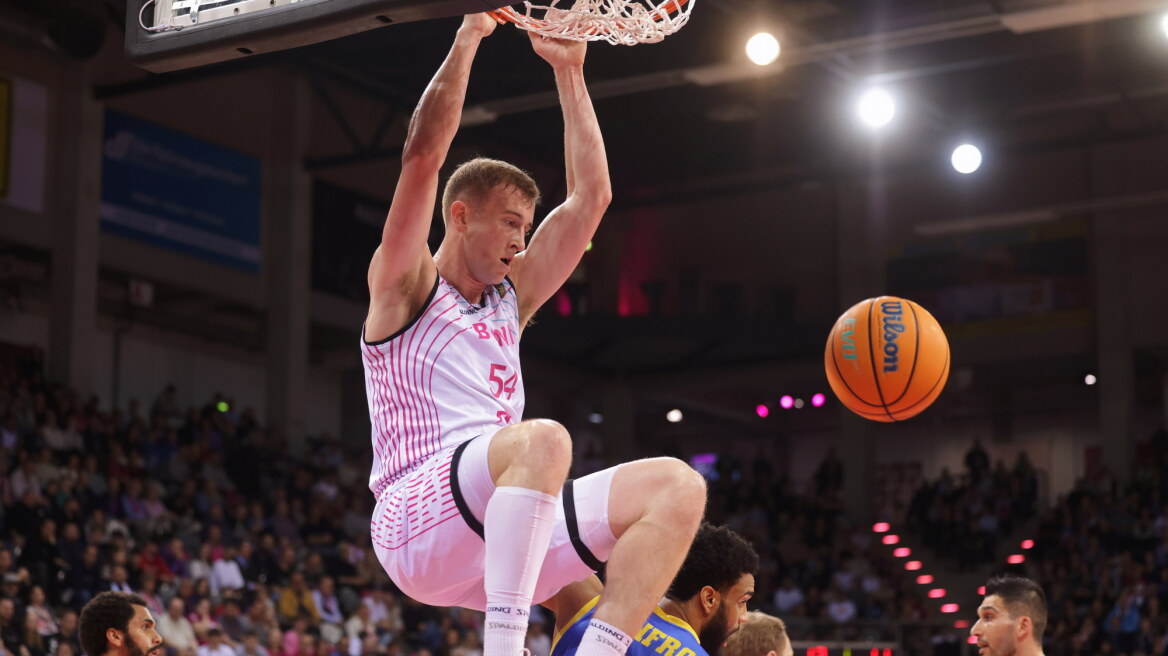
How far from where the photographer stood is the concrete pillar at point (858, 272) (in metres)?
24.8

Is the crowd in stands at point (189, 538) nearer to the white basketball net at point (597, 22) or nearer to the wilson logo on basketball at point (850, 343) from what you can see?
the wilson logo on basketball at point (850, 343)

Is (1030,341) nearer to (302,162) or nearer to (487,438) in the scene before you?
(302,162)

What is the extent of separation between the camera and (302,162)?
22188 millimetres

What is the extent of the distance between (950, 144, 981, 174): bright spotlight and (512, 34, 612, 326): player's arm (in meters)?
14.0

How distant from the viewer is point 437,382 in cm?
377

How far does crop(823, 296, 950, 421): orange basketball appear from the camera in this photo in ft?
25.6

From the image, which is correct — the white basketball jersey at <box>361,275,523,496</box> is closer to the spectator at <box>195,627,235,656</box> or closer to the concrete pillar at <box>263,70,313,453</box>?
the spectator at <box>195,627,235,656</box>

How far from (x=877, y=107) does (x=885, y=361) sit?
385 inches

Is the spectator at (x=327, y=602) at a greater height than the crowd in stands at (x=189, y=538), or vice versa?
the crowd in stands at (x=189, y=538)

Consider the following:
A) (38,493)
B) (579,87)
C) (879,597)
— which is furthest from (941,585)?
(579,87)

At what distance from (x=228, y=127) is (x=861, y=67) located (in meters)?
9.53

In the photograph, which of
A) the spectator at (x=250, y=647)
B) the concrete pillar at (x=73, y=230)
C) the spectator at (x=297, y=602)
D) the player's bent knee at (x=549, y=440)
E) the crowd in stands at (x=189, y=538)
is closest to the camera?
the player's bent knee at (x=549, y=440)

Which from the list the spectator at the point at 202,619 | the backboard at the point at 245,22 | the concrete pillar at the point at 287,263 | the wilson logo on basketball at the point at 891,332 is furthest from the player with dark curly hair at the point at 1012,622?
the concrete pillar at the point at 287,263

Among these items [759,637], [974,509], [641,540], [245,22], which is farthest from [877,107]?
[641,540]
